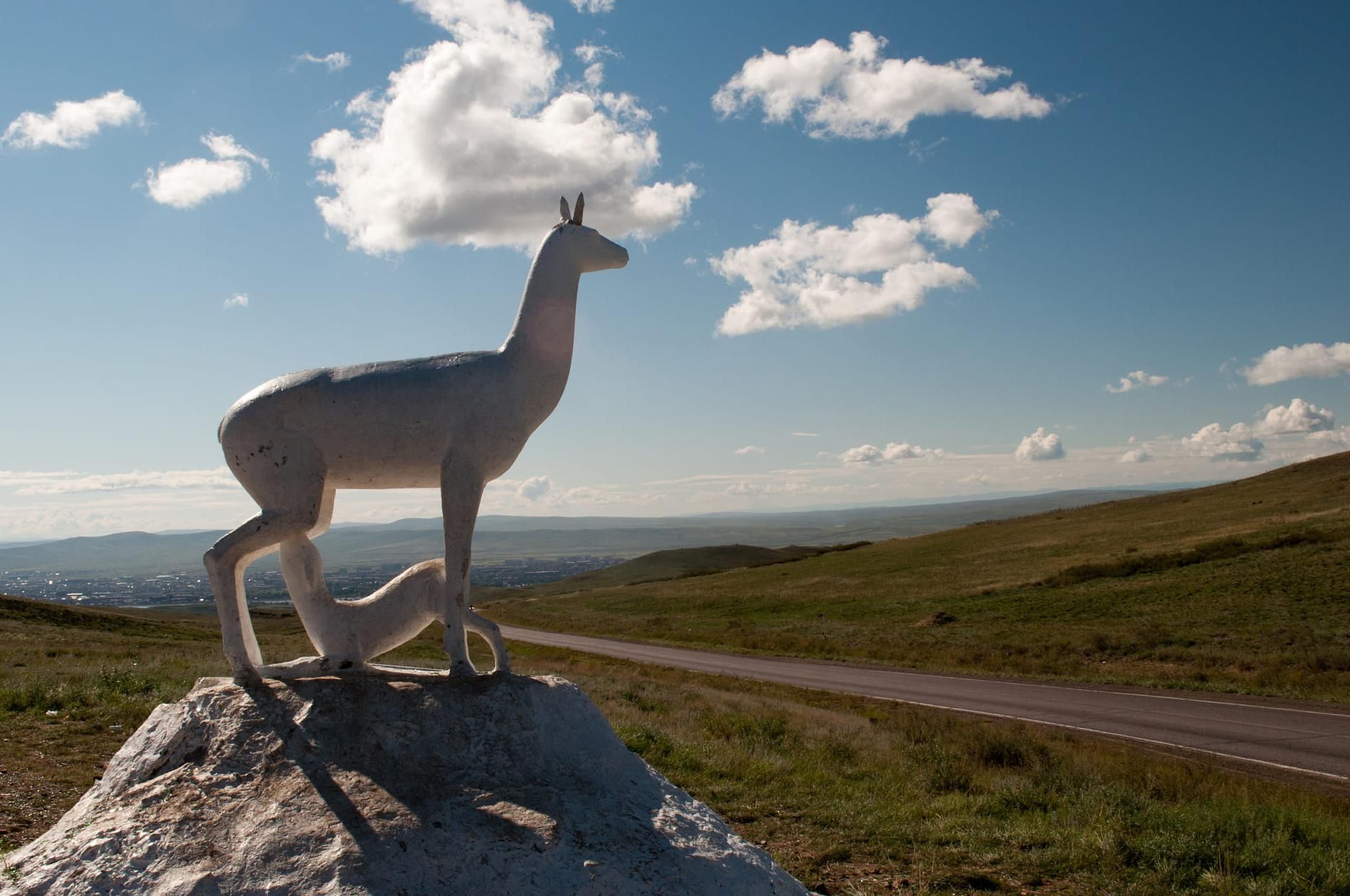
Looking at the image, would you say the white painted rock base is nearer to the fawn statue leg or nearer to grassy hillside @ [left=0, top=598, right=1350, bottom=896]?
the fawn statue leg

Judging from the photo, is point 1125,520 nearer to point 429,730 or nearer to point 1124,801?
point 1124,801

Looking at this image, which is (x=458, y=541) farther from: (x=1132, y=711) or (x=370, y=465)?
(x=1132, y=711)

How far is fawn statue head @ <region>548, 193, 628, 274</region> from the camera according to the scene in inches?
256

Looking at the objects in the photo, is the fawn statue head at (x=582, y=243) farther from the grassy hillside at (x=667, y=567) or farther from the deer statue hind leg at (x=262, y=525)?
the grassy hillside at (x=667, y=567)

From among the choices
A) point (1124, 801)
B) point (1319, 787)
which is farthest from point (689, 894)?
point (1319, 787)

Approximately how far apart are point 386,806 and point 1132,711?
713 inches

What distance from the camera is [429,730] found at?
517 centimetres

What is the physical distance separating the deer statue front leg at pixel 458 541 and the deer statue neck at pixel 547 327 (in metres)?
0.78

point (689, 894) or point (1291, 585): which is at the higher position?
point (689, 894)

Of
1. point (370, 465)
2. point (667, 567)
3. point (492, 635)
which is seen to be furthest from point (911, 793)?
point (667, 567)

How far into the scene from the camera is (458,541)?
5.85m

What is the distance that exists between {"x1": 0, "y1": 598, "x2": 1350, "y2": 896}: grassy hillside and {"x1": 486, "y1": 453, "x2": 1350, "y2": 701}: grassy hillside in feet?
39.6

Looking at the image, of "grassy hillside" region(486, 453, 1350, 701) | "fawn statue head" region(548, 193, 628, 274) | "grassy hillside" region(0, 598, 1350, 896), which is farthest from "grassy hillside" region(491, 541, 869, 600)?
"fawn statue head" region(548, 193, 628, 274)

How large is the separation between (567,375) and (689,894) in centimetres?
365
